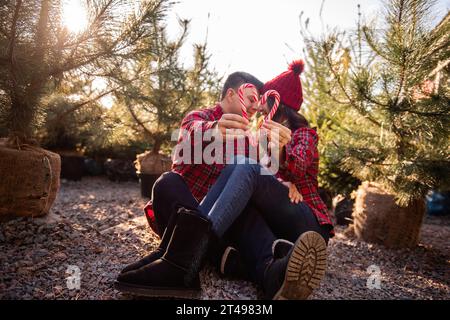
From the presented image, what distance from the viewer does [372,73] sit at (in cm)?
245

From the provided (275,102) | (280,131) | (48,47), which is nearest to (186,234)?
(280,131)

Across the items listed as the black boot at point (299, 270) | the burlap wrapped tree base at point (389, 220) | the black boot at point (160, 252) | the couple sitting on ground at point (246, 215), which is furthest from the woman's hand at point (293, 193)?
the burlap wrapped tree base at point (389, 220)

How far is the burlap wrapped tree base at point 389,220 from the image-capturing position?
104 inches

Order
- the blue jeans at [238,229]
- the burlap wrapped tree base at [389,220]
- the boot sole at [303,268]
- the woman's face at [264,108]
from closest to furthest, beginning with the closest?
the boot sole at [303,268] → the blue jeans at [238,229] → the woman's face at [264,108] → the burlap wrapped tree base at [389,220]

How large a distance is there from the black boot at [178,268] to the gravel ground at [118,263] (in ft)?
0.39

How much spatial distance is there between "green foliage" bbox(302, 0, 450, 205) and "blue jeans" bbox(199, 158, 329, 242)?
109cm

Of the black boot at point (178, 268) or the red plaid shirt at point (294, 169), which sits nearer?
the black boot at point (178, 268)

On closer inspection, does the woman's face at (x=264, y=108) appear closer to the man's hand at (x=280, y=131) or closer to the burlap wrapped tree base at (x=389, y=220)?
the man's hand at (x=280, y=131)

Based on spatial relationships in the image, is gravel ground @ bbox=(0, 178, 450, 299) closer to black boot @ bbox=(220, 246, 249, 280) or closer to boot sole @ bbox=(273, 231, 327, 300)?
black boot @ bbox=(220, 246, 249, 280)

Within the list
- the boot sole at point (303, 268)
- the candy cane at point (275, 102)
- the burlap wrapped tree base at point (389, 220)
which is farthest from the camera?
the burlap wrapped tree base at point (389, 220)

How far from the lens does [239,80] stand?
2305mm

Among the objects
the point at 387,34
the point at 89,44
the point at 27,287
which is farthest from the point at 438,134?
the point at 27,287

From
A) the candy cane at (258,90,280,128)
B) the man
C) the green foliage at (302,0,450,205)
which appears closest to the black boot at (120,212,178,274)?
the man
